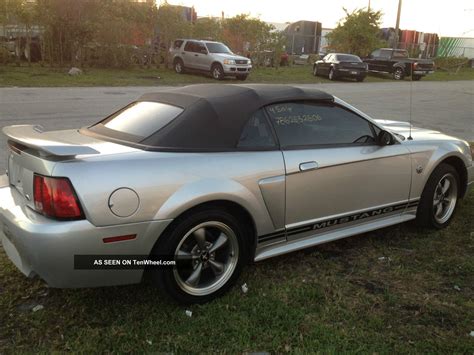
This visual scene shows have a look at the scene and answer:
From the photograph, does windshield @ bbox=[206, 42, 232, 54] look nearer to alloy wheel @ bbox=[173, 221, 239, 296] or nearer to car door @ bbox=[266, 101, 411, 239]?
car door @ bbox=[266, 101, 411, 239]

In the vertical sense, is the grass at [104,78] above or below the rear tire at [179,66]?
below

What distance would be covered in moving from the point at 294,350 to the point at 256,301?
57 cm

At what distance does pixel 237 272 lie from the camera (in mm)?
3398

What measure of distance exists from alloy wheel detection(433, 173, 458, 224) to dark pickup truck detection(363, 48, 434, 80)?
26.2 meters

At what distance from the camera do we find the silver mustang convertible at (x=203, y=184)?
2.78 m

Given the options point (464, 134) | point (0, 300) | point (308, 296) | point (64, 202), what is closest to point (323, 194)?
point (308, 296)

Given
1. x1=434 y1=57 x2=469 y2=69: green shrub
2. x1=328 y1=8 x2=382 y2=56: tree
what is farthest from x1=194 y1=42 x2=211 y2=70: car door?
x1=434 y1=57 x2=469 y2=69: green shrub

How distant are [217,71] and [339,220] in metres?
18.7

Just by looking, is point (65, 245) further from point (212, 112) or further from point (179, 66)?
point (179, 66)

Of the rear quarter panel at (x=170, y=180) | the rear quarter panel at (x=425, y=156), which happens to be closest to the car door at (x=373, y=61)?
the rear quarter panel at (x=425, y=156)

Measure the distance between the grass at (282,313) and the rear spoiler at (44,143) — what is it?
1044 mm

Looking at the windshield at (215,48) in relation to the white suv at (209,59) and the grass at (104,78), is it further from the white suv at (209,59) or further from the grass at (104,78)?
the grass at (104,78)

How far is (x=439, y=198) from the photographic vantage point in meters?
4.75

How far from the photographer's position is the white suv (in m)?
21.5
